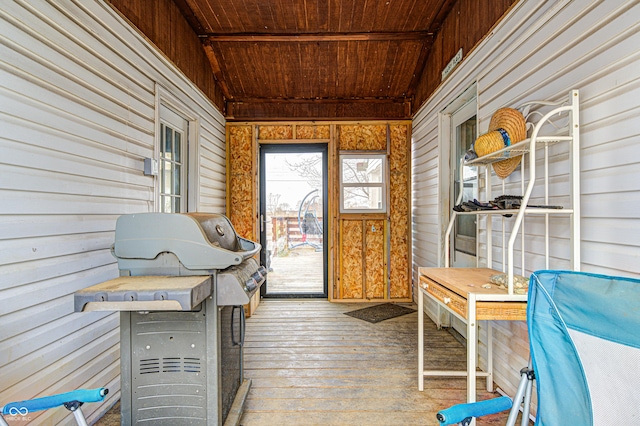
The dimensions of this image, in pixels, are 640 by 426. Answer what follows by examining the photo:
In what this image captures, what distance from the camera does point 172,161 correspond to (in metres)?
3.39

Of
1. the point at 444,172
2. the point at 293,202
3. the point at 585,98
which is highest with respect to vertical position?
the point at 585,98

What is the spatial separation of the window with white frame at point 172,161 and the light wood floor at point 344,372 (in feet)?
5.31

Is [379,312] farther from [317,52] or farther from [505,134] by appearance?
[317,52]

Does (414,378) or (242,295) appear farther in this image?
(414,378)

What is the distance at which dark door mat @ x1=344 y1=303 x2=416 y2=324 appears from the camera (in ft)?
13.0

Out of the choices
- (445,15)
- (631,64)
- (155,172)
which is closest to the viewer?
(631,64)

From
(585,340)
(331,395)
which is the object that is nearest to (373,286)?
(331,395)

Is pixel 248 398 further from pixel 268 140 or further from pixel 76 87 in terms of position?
pixel 268 140

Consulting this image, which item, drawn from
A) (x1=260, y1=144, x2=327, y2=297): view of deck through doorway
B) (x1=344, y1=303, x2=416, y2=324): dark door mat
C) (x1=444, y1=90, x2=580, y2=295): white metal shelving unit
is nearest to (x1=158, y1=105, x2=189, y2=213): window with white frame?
(x1=260, y1=144, x2=327, y2=297): view of deck through doorway

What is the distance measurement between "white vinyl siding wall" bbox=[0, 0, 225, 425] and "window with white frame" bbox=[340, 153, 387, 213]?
9.02 ft

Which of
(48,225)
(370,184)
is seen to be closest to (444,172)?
(370,184)

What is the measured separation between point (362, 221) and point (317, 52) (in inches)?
90.6

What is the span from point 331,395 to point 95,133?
7.79 feet

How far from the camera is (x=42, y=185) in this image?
1.66 meters
